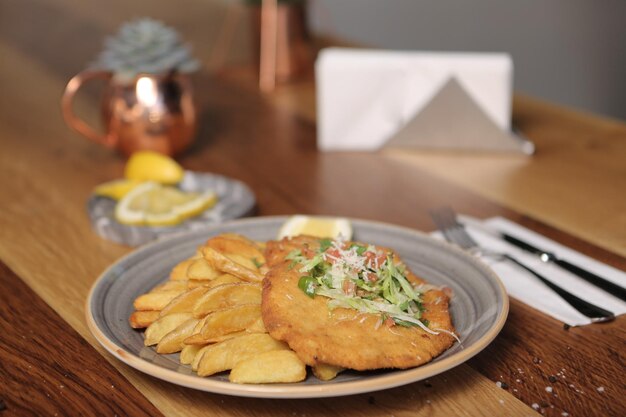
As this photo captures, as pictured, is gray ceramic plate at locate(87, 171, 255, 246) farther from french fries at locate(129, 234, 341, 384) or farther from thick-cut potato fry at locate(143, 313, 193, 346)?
thick-cut potato fry at locate(143, 313, 193, 346)

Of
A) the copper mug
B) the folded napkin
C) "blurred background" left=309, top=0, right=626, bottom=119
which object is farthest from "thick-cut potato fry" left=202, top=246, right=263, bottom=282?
"blurred background" left=309, top=0, right=626, bottom=119

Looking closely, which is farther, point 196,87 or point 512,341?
point 196,87

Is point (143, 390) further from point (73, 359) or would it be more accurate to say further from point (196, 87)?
point (196, 87)

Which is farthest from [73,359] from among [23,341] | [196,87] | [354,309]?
[196,87]

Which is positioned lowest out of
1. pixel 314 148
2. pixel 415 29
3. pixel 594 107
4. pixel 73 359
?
pixel 594 107

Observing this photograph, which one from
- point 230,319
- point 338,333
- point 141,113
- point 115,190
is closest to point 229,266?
point 230,319

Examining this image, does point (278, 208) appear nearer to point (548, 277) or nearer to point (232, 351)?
point (548, 277)
